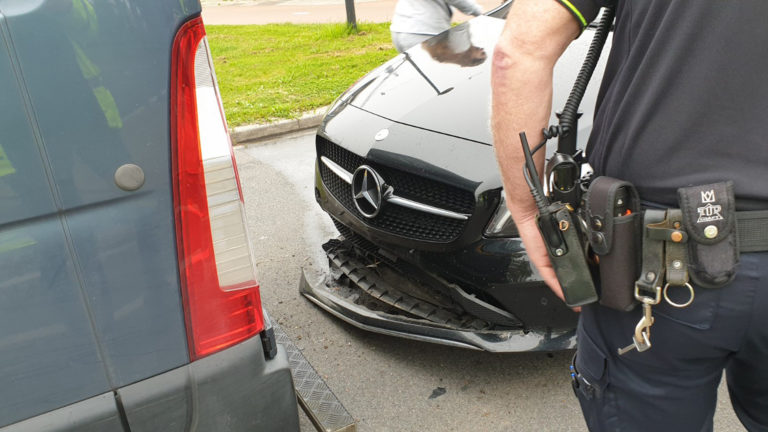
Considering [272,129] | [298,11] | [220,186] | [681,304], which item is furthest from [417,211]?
[298,11]

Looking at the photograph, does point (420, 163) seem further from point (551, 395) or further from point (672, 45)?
point (672, 45)

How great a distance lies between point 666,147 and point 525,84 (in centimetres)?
29

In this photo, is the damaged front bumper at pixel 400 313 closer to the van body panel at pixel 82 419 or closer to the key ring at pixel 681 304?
the key ring at pixel 681 304

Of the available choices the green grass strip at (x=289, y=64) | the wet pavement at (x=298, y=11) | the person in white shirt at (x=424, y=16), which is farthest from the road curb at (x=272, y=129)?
the wet pavement at (x=298, y=11)

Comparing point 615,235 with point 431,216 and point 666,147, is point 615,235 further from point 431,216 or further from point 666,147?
point 431,216

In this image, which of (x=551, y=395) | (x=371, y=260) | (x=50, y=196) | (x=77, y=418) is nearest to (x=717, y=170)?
(x=50, y=196)

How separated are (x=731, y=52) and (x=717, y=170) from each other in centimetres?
21

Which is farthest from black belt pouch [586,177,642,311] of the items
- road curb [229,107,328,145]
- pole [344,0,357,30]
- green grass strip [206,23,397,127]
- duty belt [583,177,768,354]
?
pole [344,0,357,30]

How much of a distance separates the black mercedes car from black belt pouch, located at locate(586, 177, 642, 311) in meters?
1.00

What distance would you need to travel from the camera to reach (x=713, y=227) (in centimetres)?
119

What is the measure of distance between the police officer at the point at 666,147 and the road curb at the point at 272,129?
4.92m

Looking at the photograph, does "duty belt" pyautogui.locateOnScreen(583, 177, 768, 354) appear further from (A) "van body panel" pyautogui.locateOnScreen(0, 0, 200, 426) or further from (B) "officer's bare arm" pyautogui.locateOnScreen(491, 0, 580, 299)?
(A) "van body panel" pyautogui.locateOnScreen(0, 0, 200, 426)

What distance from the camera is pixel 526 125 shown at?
4.45 feet

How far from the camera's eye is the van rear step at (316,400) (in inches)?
84.0
